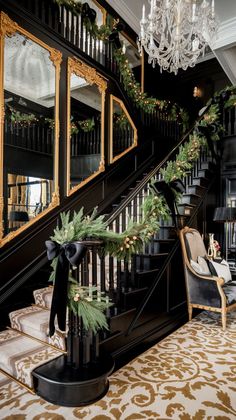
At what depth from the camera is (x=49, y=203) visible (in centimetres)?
428

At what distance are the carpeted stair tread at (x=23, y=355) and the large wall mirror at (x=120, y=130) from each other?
3.82 m

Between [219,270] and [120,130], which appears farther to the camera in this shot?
[120,130]

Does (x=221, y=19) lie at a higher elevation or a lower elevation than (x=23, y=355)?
higher

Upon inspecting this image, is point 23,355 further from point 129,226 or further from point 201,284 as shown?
point 201,284

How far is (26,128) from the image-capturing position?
4207 millimetres

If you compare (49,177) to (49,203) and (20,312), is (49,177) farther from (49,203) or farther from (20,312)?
(20,312)

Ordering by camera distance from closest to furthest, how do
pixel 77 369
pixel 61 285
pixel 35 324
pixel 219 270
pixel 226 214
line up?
1. pixel 61 285
2. pixel 77 369
3. pixel 35 324
4. pixel 219 270
5. pixel 226 214

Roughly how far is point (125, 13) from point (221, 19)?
2424mm

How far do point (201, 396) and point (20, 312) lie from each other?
6.86ft

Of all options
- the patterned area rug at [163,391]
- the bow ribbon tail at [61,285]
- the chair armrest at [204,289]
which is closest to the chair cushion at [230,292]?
the chair armrest at [204,289]

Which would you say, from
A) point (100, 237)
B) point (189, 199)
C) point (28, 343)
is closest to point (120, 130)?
point (189, 199)

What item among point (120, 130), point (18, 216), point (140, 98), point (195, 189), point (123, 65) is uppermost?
point (123, 65)

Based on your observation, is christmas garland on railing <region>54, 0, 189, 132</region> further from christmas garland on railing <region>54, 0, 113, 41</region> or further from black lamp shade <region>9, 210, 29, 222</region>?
black lamp shade <region>9, 210, 29, 222</region>

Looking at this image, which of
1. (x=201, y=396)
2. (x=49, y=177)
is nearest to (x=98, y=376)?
(x=201, y=396)
